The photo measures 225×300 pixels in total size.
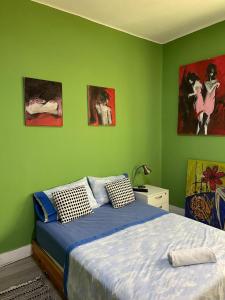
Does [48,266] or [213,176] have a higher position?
[213,176]

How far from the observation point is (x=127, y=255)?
1687mm

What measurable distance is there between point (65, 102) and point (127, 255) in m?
1.78

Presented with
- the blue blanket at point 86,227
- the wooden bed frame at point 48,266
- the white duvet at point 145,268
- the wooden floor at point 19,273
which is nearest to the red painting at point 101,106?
the blue blanket at point 86,227

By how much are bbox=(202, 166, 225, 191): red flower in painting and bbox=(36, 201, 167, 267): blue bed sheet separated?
944 mm

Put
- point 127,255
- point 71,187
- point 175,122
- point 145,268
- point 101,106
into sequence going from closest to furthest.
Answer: point 145,268 < point 127,255 < point 71,187 < point 101,106 < point 175,122

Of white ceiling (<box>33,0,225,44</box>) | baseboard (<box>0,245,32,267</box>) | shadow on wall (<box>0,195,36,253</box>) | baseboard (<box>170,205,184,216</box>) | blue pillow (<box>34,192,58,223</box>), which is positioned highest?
white ceiling (<box>33,0,225,44</box>)

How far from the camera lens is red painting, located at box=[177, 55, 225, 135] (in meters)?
2.89

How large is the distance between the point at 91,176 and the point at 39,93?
1.19 m

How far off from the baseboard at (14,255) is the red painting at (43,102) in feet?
4.46

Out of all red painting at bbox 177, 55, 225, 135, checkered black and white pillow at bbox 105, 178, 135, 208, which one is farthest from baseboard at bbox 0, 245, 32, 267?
red painting at bbox 177, 55, 225, 135

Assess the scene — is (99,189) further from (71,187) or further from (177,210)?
(177,210)

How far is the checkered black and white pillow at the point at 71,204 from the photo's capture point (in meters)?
2.33

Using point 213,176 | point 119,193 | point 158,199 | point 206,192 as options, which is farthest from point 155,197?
point 213,176

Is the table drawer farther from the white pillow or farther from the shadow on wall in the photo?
the shadow on wall
